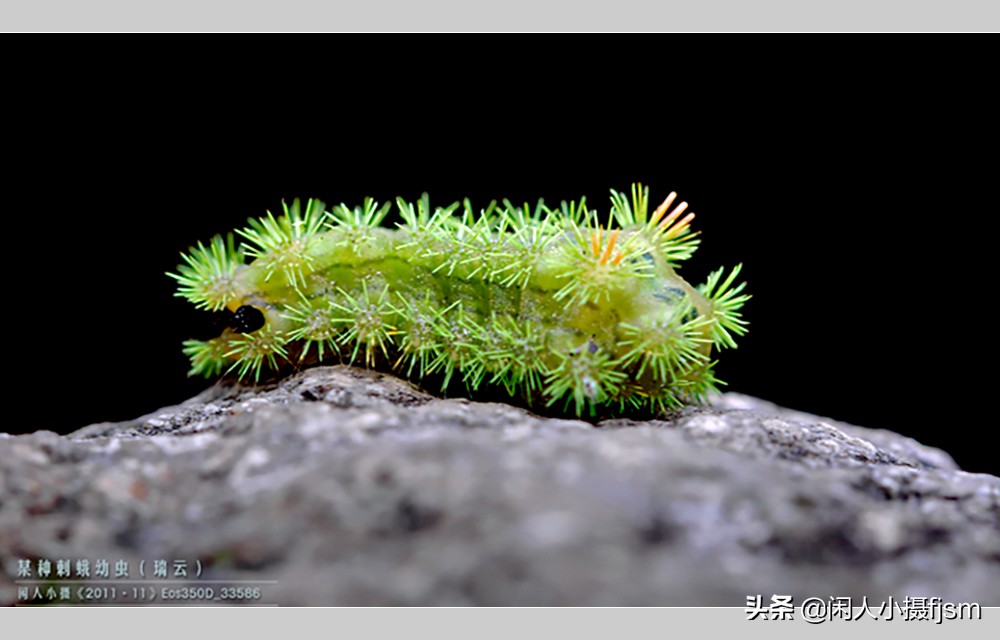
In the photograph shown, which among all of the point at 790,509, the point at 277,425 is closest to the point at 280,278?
the point at 277,425

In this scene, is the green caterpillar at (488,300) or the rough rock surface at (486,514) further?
the green caterpillar at (488,300)

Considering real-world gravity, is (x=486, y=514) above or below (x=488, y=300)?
below

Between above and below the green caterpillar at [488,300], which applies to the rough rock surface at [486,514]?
below

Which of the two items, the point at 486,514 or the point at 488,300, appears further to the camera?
the point at 488,300
